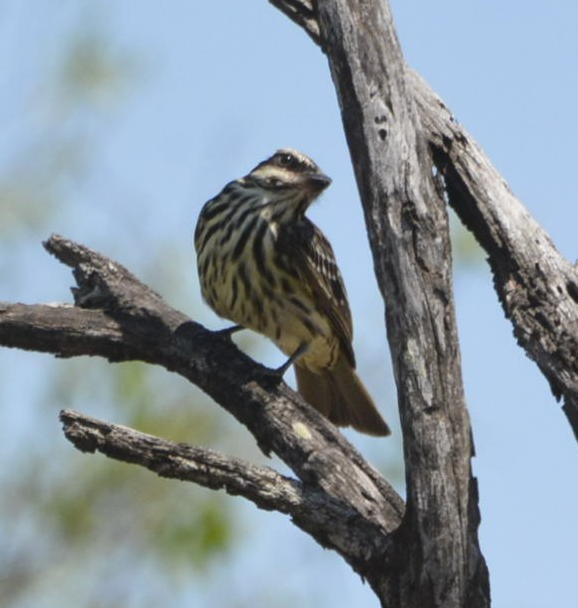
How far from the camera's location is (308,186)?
6441 millimetres

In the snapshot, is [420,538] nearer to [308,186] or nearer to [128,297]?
[128,297]

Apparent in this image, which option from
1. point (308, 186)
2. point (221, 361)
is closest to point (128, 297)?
point (221, 361)

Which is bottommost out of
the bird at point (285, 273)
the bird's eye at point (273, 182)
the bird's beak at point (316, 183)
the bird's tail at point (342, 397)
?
the bird's tail at point (342, 397)

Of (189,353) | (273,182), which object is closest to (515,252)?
(189,353)

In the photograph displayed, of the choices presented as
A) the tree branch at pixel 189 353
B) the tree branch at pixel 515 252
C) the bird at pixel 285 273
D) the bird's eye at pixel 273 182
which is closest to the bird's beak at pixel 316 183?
the bird at pixel 285 273

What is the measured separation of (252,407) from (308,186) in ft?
4.60

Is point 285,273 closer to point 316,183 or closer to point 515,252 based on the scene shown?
point 316,183

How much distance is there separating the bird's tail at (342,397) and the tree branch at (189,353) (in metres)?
1.09

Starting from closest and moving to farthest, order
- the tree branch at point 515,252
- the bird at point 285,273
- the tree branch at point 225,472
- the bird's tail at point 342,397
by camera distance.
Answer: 1. the tree branch at point 515,252
2. the tree branch at point 225,472
3. the bird at point 285,273
4. the bird's tail at point 342,397

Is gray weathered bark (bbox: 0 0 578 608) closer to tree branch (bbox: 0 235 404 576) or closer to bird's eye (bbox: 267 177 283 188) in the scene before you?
tree branch (bbox: 0 235 404 576)

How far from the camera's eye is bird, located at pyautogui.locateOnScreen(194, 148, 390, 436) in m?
6.39

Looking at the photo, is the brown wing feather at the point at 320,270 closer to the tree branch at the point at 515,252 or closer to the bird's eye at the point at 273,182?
the bird's eye at the point at 273,182

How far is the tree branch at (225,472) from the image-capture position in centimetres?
455

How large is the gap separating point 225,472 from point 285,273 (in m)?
1.96
